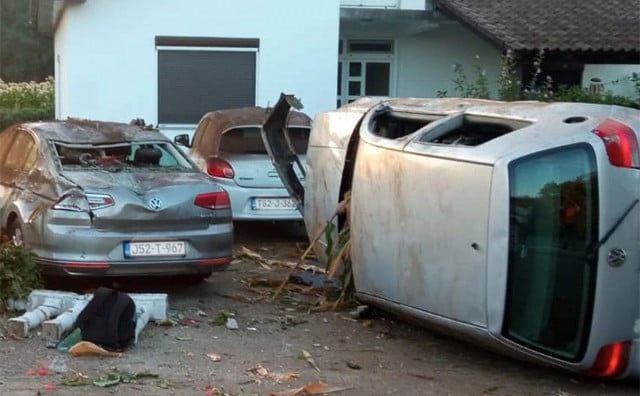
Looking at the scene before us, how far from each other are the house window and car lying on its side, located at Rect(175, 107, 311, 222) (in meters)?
5.16

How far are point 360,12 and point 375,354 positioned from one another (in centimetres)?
1361

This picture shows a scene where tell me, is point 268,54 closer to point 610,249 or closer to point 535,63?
point 535,63

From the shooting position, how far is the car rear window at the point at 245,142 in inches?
468

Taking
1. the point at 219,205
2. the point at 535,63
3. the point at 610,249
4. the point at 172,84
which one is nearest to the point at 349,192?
the point at 219,205

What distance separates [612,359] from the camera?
5934 millimetres

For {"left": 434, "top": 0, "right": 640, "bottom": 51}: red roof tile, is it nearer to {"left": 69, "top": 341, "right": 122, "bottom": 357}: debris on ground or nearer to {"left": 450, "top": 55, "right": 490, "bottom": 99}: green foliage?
{"left": 450, "top": 55, "right": 490, "bottom": 99}: green foliage

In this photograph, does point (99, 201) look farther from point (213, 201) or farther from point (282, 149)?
point (282, 149)

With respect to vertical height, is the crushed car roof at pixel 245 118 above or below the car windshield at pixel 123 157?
above

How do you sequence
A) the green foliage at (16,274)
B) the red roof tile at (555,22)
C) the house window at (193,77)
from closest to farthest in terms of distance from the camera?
the green foliage at (16,274) → the house window at (193,77) → the red roof tile at (555,22)

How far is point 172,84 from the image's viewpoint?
57.5 ft

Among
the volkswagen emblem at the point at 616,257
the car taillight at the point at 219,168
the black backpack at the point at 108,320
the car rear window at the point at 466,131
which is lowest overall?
the black backpack at the point at 108,320

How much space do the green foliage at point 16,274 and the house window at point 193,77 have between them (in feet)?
31.9

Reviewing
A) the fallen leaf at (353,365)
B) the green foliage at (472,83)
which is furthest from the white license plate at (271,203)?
the green foliage at (472,83)

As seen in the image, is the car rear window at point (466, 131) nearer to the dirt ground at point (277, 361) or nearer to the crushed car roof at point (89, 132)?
the dirt ground at point (277, 361)
